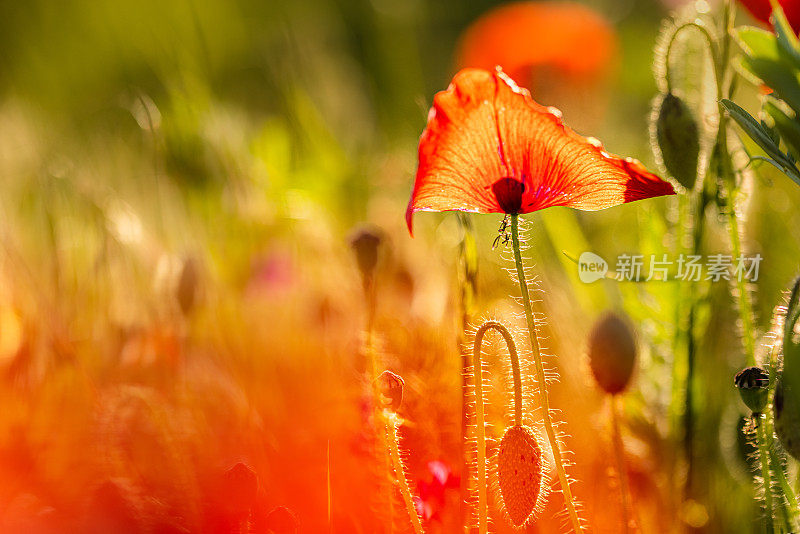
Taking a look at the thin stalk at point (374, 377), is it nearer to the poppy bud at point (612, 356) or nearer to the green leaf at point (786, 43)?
the poppy bud at point (612, 356)

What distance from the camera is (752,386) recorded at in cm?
41

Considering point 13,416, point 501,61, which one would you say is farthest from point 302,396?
point 501,61

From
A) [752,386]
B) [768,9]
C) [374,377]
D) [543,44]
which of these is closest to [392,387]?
[374,377]

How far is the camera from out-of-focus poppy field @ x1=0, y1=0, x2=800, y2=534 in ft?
1.46

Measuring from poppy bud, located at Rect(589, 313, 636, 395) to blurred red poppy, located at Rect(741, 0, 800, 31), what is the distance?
0.22 meters

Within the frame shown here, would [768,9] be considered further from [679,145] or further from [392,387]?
[392,387]

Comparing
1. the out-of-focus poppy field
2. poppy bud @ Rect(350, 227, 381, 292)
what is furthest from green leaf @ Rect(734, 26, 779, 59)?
poppy bud @ Rect(350, 227, 381, 292)

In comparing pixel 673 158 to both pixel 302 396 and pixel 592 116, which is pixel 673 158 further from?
pixel 592 116

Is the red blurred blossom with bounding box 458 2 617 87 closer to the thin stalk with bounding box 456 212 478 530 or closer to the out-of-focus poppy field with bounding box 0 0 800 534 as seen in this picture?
the out-of-focus poppy field with bounding box 0 0 800 534

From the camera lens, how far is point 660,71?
0.59 m

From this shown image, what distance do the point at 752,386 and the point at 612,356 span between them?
82 mm

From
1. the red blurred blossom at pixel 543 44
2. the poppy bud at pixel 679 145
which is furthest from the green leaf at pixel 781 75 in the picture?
the red blurred blossom at pixel 543 44

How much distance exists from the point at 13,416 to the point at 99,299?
155mm

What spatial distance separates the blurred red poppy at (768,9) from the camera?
552mm
